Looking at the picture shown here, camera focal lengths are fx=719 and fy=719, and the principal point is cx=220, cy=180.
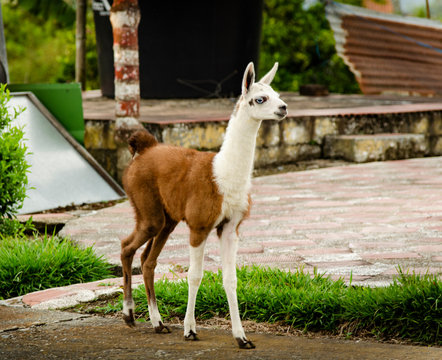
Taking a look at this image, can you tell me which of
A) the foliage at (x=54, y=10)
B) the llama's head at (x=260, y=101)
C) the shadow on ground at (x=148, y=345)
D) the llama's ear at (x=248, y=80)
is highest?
the foliage at (x=54, y=10)

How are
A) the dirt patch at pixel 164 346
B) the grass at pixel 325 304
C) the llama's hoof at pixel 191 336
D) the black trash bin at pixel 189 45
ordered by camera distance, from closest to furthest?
1. the dirt patch at pixel 164 346
2. the llama's hoof at pixel 191 336
3. the grass at pixel 325 304
4. the black trash bin at pixel 189 45

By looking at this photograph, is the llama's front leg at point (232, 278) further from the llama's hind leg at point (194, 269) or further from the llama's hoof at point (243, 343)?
the llama's hind leg at point (194, 269)

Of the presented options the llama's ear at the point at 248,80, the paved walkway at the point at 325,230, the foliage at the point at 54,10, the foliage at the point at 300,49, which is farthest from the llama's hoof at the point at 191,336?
the foliage at the point at 54,10

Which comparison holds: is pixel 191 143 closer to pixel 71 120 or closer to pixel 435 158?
pixel 71 120

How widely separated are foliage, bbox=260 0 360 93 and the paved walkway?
Result: 908 centimetres

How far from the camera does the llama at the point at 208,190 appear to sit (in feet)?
11.5

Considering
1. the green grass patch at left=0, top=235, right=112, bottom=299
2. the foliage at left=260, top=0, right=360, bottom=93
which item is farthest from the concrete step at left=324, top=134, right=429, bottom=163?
the foliage at left=260, top=0, right=360, bottom=93

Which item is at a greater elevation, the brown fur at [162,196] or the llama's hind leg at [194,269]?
the brown fur at [162,196]

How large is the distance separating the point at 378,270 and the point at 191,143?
4629 mm

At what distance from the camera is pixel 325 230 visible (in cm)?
623

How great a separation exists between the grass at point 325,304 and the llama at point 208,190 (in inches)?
19.5

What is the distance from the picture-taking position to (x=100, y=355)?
347 centimetres

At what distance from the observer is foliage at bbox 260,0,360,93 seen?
17906 mm

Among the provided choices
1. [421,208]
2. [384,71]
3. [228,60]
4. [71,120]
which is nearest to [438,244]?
[421,208]
